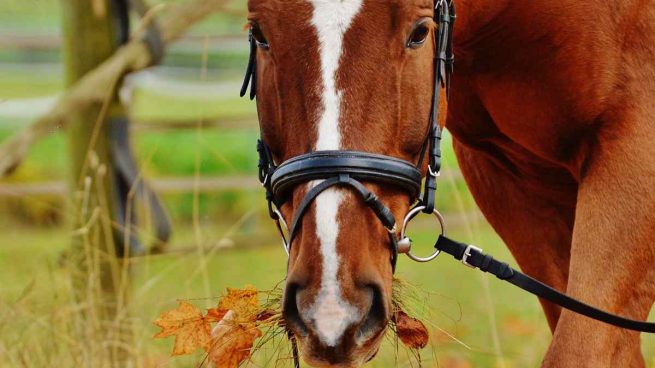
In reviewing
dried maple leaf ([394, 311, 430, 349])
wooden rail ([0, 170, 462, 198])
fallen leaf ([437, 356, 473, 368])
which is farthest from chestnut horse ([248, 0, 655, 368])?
wooden rail ([0, 170, 462, 198])

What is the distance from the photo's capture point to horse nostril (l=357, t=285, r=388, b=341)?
87.1 inches

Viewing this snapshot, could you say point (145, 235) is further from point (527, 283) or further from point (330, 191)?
point (330, 191)

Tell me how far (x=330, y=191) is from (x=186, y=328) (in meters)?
0.75

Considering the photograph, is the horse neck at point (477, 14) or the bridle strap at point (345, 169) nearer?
the bridle strap at point (345, 169)

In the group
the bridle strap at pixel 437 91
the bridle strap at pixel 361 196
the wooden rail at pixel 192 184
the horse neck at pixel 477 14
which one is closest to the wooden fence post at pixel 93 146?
the horse neck at pixel 477 14

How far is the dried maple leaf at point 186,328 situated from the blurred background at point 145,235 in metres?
0.06

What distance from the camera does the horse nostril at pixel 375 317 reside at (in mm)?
2213

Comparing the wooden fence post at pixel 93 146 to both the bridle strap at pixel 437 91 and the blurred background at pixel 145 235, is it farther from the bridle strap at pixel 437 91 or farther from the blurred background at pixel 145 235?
the bridle strap at pixel 437 91

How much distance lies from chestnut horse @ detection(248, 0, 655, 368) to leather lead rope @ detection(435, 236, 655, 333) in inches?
2.4

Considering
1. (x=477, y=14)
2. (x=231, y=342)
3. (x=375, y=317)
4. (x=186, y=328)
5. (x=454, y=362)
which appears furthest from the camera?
(x=454, y=362)

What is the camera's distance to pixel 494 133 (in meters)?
3.43

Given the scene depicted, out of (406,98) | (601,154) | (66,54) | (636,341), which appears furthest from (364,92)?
(66,54)

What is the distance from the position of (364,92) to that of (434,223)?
7136 millimetres

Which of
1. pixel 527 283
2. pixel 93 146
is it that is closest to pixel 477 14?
pixel 527 283
